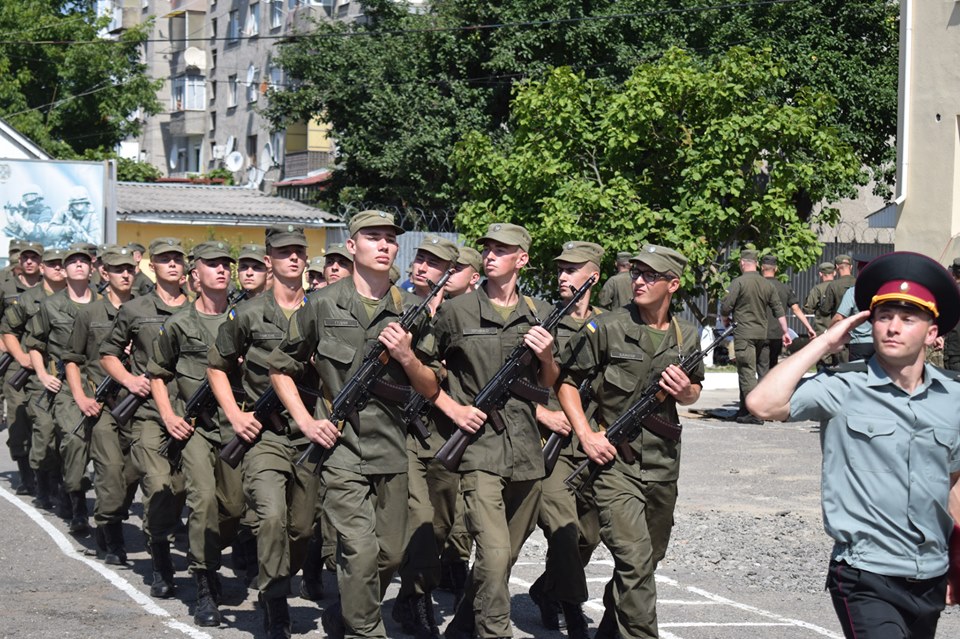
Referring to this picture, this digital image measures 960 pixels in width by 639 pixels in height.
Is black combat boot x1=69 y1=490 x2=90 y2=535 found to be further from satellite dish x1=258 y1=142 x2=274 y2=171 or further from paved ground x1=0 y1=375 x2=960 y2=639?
satellite dish x1=258 y1=142 x2=274 y2=171

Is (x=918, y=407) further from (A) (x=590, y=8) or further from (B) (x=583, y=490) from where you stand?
(A) (x=590, y=8)

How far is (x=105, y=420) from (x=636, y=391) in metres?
4.59

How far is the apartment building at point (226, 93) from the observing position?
175ft

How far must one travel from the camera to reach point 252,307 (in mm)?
8133

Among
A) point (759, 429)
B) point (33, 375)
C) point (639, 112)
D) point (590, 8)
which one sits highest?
point (590, 8)

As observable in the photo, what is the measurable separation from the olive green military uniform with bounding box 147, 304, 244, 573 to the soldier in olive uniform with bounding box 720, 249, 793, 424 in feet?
33.3

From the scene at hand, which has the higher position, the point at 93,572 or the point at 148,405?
the point at 148,405

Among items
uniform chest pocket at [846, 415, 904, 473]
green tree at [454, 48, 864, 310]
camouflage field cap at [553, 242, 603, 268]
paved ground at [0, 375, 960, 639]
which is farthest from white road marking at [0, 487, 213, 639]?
green tree at [454, 48, 864, 310]

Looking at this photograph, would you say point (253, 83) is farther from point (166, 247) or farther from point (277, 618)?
point (277, 618)

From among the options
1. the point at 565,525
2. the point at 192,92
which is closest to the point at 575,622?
the point at 565,525

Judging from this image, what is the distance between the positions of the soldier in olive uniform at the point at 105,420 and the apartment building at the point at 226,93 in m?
38.6

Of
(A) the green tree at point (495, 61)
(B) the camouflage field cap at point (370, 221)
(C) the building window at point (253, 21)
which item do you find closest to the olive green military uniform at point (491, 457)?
(B) the camouflage field cap at point (370, 221)

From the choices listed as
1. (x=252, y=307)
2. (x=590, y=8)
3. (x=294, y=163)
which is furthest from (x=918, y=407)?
(x=294, y=163)

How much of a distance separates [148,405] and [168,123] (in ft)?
192
